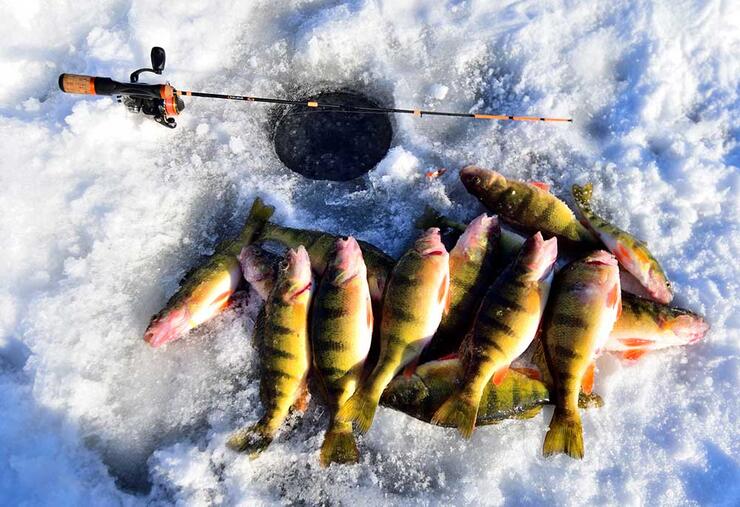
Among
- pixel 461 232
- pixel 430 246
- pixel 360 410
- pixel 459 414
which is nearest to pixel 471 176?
pixel 461 232

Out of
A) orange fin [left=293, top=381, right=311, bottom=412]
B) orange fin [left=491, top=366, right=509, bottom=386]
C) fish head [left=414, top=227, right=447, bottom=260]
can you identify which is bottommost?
orange fin [left=293, top=381, right=311, bottom=412]

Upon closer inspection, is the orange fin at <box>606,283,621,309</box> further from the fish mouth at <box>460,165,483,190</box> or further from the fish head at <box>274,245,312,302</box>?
the fish head at <box>274,245,312,302</box>

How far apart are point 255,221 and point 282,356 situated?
1163 mm

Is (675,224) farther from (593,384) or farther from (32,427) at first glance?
(32,427)

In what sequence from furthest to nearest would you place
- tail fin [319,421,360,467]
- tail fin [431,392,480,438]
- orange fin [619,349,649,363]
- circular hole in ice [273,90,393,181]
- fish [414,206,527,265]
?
1. circular hole in ice [273,90,393,181]
2. fish [414,206,527,265]
3. orange fin [619,349,649,363]
4. tail fin [319,421,360,467]
5. tail fin [431,392,480,438]

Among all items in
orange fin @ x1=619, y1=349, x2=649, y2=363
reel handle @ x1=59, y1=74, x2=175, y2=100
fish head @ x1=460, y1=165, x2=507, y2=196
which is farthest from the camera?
reel handle @ x1=59, y1=74, x2=175, y2=100

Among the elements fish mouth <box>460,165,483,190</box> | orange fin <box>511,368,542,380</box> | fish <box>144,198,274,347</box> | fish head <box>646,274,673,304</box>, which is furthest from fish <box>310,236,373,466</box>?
fish head <box>646,274,673,304</box>

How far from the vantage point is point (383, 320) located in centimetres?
325

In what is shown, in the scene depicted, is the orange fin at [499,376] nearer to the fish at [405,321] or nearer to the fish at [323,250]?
the fish at [405,321]

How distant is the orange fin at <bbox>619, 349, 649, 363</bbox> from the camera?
3395 millimetres

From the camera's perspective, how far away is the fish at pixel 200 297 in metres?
3.57

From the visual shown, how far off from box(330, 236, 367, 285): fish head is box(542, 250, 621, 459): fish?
1.17 m

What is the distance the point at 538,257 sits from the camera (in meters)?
3.17

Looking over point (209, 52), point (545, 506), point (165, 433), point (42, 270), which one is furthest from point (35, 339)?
point (545, 506)
